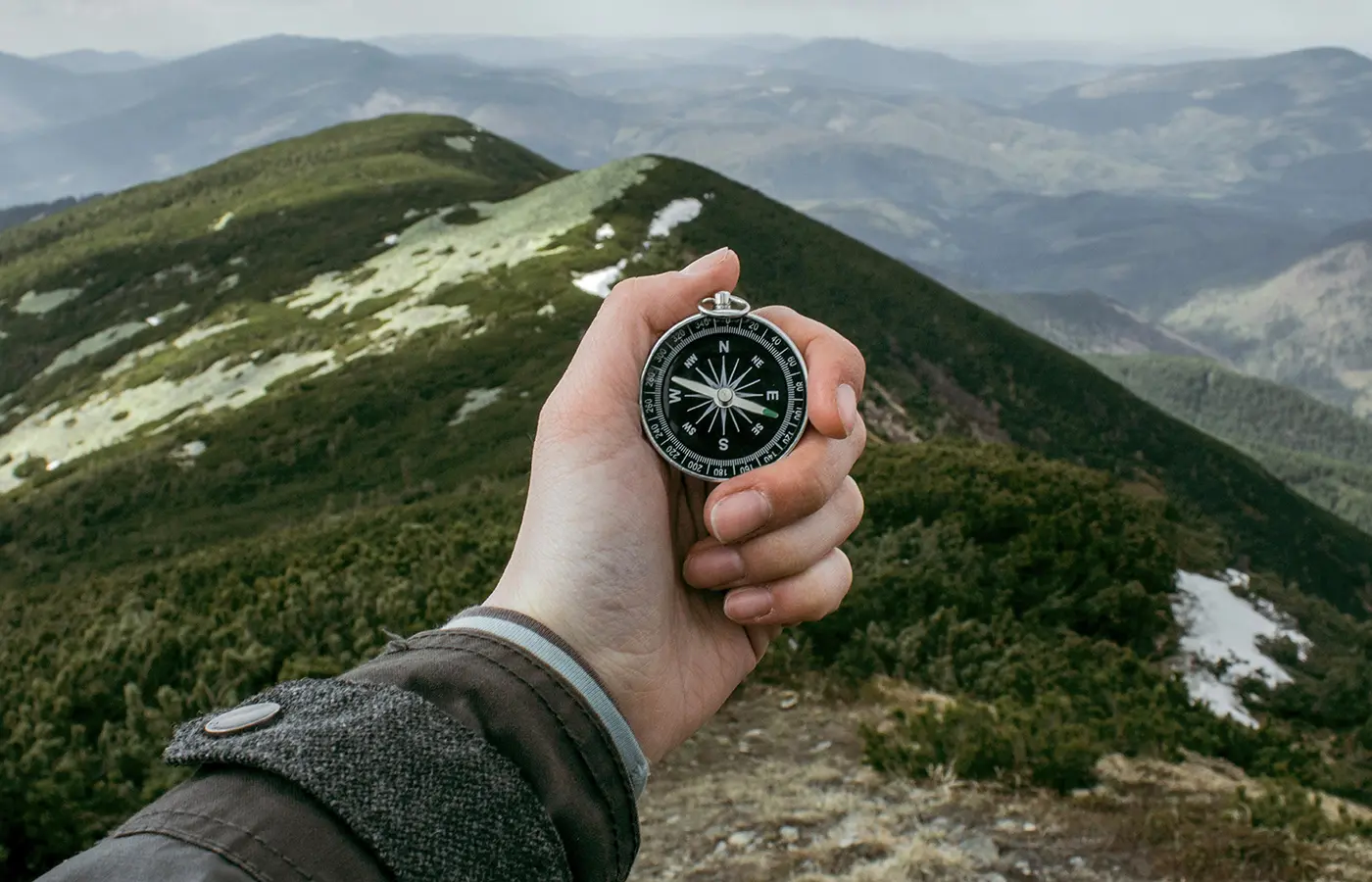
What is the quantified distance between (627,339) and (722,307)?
1.52 ft

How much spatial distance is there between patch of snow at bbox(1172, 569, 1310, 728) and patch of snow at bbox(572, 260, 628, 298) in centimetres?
3292

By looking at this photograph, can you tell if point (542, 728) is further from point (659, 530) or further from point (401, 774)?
point (659, 530)

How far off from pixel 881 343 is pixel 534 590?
2229 inches

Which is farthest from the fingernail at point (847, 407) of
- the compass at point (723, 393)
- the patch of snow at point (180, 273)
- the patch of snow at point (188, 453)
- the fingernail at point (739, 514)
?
the patch of snow at point (180, 273)

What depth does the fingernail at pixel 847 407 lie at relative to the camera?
175 inches

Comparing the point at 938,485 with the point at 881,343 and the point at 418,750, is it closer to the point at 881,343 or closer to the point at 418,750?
the point at 418,750

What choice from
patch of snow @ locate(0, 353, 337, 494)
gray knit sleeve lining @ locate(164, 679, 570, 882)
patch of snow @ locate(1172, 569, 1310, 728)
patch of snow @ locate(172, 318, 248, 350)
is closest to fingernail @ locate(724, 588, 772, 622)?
gray knit sleeve lining @ locate(164, 679, 570, 882)

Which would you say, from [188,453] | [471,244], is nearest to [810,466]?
[188,453]

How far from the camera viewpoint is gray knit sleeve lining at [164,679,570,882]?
254 centimetres

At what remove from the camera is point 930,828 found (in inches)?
311

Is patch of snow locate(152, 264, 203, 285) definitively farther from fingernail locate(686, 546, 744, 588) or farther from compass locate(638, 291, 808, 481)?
fingernail locate(686, 546, 744, 588)

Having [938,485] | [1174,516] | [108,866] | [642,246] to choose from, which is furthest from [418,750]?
[642,246]

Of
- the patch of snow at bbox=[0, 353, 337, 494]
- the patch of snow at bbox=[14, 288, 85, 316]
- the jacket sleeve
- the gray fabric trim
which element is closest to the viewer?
the jacket sleeve

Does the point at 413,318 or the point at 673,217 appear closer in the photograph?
the point at 413,318
